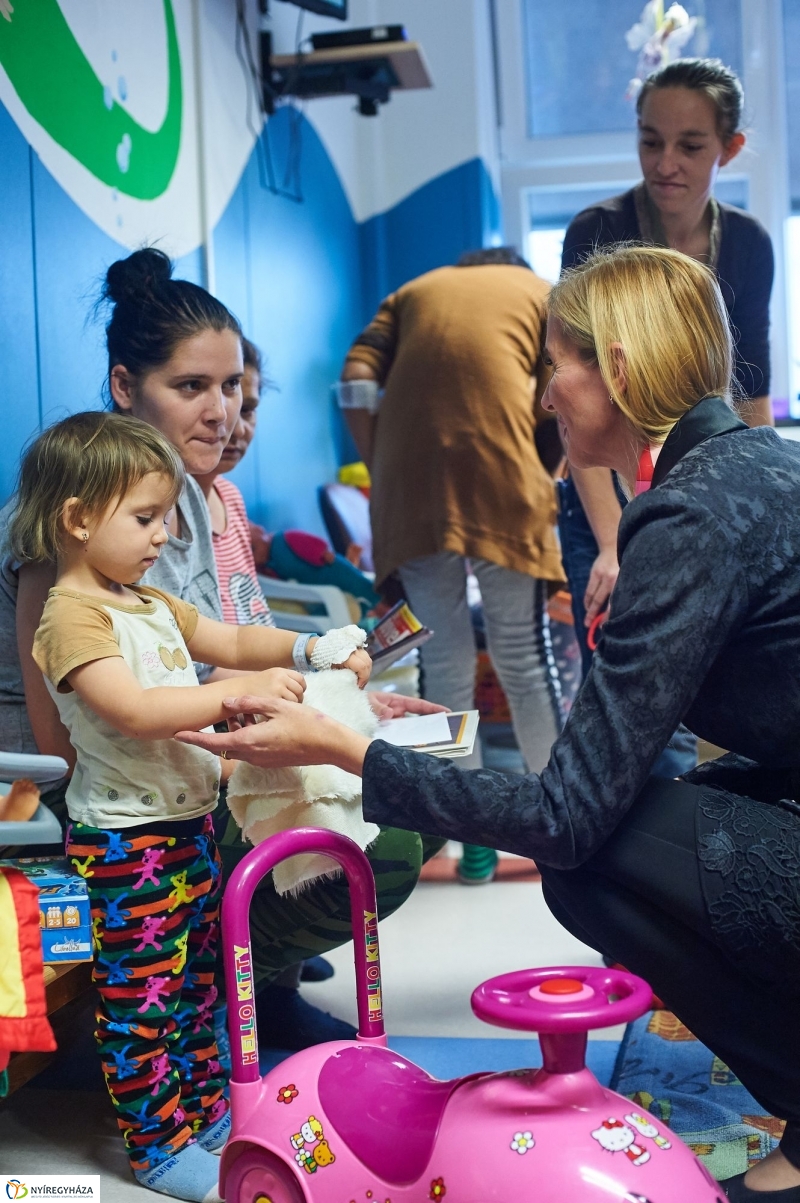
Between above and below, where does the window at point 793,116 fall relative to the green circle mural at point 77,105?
above

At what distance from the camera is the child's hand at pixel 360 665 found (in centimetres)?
152

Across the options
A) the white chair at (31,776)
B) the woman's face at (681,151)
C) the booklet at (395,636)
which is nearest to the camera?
the white chair at (31,776)

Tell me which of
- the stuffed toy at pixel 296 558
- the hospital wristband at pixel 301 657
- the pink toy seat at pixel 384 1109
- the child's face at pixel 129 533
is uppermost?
the child's face at pixel 129 533

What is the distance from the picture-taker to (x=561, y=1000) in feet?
3.50

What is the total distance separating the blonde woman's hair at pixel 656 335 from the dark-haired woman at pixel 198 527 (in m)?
0.53

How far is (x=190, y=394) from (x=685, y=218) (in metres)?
0.94

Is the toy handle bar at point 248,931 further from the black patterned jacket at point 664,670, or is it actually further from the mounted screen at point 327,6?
the mounted screen at point 327,6

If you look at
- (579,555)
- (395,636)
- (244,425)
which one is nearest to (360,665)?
(395,636)

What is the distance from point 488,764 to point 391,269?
2166 mm

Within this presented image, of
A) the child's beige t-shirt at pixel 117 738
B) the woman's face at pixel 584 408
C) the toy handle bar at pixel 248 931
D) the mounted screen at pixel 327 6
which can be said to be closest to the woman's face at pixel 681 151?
the woman's face at pixel 584 408

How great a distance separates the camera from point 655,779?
1232mm

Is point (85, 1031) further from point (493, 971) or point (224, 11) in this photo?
point (224, 11)

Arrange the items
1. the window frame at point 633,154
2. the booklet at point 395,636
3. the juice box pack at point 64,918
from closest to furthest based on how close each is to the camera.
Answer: the juice box pack at point 64,918 → the booklet at point 395,636 → the window frame at point 633,154

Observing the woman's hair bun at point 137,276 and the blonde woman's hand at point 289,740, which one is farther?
the woman's hair bun at point 137,276
